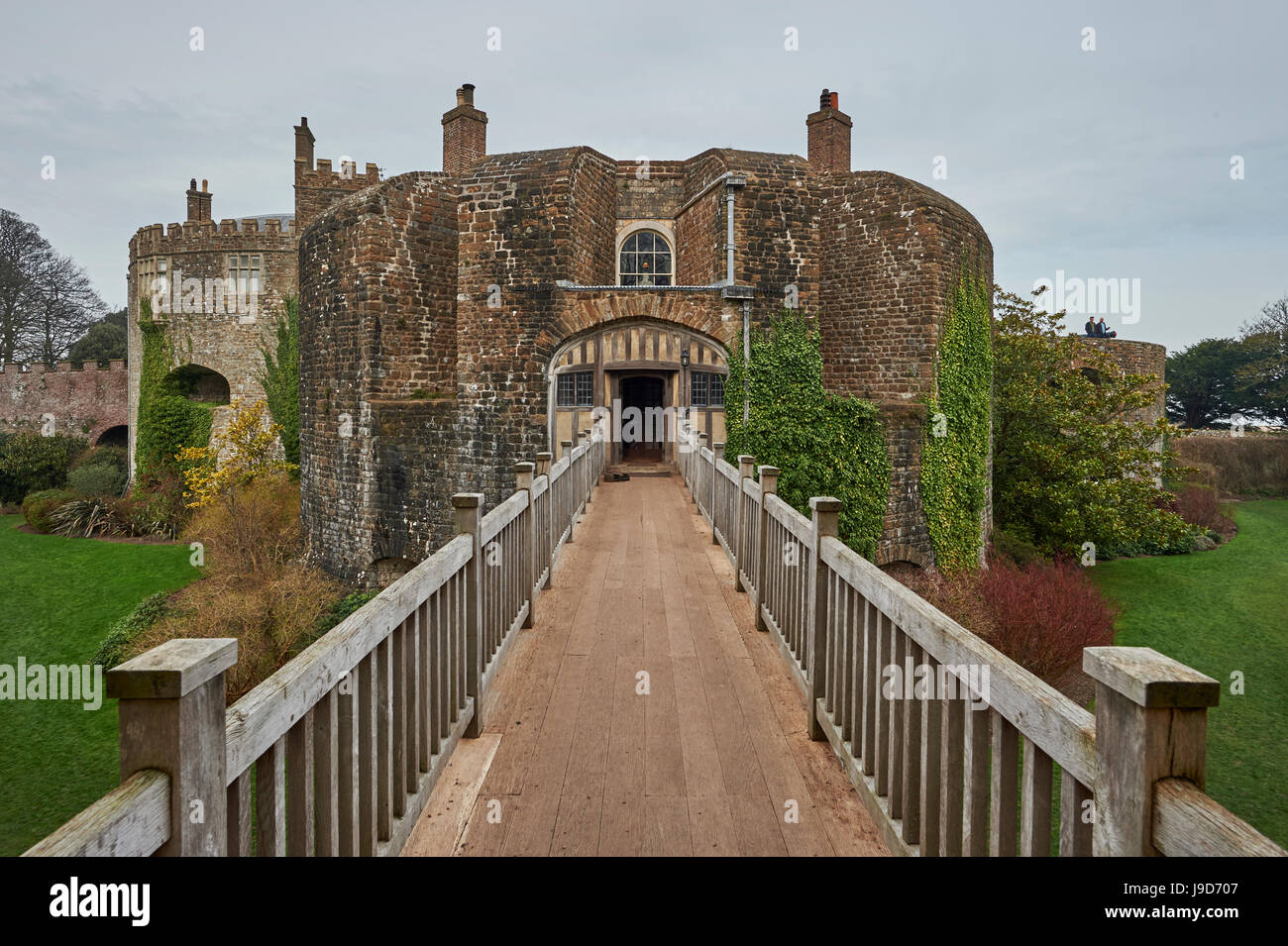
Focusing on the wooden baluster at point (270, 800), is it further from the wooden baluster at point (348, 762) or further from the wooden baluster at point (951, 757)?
the wooden baluster at point (951, 757)

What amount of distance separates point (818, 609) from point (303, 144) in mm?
28767

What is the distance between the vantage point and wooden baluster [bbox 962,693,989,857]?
2.15 metres

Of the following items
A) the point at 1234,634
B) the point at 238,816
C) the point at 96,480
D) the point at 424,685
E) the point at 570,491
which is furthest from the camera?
the point at 96,480

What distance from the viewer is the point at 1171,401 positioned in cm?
5125

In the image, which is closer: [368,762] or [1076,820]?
[1076,820]

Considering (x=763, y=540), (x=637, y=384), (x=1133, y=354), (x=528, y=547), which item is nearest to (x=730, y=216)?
(x=637, y=384)

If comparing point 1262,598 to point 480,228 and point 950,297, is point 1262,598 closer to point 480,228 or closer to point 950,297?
point 950,297

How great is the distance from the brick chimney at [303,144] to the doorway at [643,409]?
15249mm

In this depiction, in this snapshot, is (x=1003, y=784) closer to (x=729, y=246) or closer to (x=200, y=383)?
(x=729, y=246)

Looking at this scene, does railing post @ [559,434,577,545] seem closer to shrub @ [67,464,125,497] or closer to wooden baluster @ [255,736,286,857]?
wooden baluster @ [255,736,286,857]

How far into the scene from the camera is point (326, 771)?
2.13m

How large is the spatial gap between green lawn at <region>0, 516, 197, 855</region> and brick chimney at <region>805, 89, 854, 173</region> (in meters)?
20.0

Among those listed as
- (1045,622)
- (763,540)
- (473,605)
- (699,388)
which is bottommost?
(1045,622)

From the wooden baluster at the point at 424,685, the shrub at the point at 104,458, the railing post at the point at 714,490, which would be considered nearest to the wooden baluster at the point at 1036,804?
the wooden baluster at the point at 424,685
